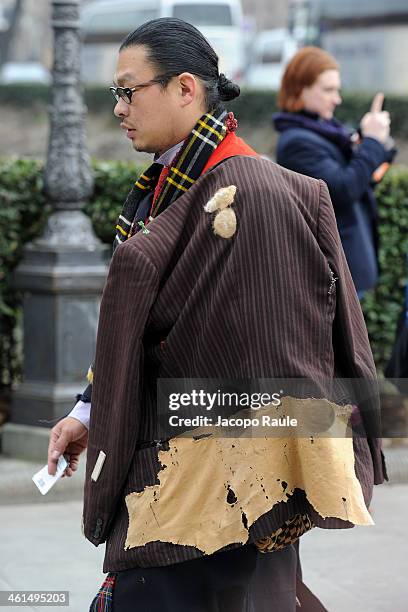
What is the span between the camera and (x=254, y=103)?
23234mm

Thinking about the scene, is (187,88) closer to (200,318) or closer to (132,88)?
(132,88)

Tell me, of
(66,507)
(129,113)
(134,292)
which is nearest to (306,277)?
(134,292)

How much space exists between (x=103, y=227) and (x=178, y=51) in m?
4.21

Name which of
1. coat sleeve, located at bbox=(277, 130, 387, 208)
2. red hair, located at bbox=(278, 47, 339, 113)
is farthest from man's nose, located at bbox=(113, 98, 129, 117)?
red hair, located at bbox=(278, 47, 339, 113)

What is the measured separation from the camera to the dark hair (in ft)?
8.59

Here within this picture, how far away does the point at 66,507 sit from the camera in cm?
576

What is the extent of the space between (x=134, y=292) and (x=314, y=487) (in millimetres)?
514

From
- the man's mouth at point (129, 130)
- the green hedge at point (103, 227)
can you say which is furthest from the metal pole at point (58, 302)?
the man's mouth at point (129, 130)

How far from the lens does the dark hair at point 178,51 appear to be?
8.59 feet

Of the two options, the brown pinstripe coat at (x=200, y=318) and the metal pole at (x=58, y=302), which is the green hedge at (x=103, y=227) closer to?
the metal pole at (x=58, y=302)

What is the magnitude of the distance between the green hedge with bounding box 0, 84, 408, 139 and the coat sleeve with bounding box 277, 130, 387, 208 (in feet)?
35.6

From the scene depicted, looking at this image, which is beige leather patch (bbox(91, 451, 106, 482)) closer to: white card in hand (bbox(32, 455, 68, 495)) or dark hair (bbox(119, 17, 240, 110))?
white card in hand (bbox(32, 455, 68, 495))

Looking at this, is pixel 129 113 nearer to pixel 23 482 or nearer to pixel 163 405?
pixel 163 405

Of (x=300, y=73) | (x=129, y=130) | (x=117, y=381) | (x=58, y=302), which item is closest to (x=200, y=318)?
(x=117, y=381)
